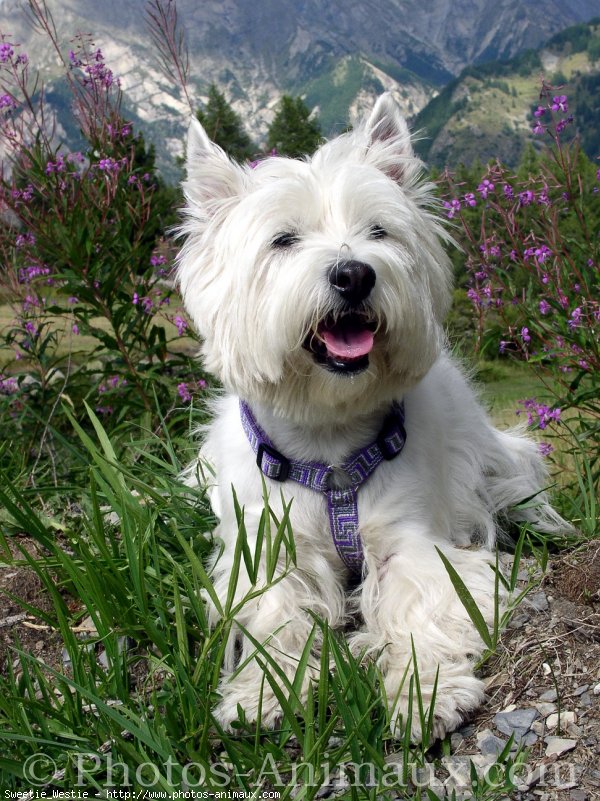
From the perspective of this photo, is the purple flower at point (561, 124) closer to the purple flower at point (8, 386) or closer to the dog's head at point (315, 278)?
the dog's head at point (315, 278)

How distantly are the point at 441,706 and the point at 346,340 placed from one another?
1.14 metres

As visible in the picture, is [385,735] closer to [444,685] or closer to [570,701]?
[444,685]

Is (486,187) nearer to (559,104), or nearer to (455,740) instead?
(559,104)

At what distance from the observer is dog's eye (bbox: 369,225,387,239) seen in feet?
8.24

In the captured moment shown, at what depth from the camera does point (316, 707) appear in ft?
7.72


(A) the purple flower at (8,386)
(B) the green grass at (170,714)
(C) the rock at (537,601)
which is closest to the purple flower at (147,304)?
(A) the purple flower at (8,386)

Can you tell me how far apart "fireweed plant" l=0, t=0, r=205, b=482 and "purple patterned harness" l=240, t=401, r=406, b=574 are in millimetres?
1801

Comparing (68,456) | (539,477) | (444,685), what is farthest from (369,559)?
(68,456)

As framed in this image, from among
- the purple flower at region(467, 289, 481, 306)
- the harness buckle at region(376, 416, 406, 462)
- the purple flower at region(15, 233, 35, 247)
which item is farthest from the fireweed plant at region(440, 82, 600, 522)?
the purple flower at region(15, 233, 35, 247)

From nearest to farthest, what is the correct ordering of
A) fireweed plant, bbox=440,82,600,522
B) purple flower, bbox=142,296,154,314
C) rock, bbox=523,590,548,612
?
rock, bbox=523,590,548,612 → fireweed plant, bbox=440,82,600,522 → purple flower, bbox=142,296,154,314

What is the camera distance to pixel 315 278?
7.59ft

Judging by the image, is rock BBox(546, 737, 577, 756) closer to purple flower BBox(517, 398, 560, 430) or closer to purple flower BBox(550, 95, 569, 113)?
purple flower BBox(517, 398, 560, 430)

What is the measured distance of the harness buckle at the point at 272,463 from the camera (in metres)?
2.71

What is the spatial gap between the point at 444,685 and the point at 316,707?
0.40 metres
